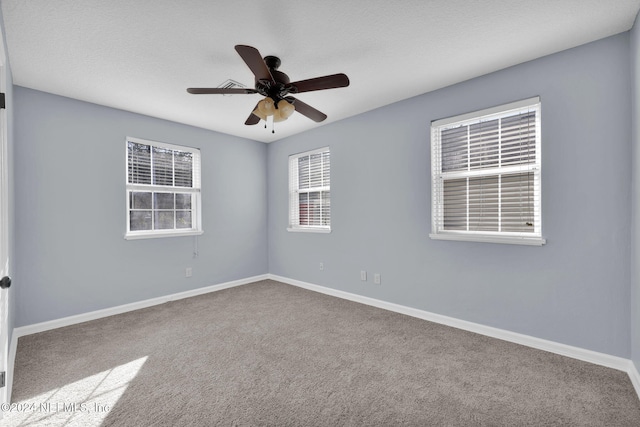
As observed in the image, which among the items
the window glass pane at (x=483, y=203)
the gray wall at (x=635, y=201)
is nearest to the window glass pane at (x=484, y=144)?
the window glass pane at (x=483, y=203)

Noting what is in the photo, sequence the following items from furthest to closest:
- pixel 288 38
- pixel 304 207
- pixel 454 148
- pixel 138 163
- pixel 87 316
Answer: pixel 304 207 → pixel 138 163 → pixel 87 316 → pixel 454 148 → pixel 288 38

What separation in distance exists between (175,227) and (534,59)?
4.52 meters

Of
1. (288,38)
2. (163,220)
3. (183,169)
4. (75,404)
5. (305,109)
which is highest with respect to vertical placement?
(288,38)

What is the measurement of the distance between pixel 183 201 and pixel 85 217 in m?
1.18

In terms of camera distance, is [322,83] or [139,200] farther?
[139,200]

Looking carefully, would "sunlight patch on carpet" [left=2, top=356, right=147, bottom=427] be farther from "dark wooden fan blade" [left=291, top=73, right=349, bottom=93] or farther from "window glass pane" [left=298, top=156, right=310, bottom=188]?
"window glass pane" [left=298, top=156, right=310, bottom=188]

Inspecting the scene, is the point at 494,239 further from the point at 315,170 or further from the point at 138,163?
the point at 138,163

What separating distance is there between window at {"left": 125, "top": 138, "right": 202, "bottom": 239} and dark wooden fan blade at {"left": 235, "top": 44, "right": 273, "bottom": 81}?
257 centimetres

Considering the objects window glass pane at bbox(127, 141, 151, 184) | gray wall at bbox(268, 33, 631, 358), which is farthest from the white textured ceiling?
window glass pane at bbox(127, 141, 151, 184)

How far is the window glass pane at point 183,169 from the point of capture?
4156 mm

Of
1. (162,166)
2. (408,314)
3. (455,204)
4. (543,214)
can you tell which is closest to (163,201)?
(162,166)

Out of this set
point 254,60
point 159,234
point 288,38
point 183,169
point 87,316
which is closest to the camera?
point 254,60

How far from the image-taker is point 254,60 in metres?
1.81

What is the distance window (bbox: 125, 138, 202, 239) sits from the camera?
3734 millimetres
